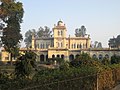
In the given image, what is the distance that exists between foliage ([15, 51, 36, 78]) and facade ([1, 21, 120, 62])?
70029mm

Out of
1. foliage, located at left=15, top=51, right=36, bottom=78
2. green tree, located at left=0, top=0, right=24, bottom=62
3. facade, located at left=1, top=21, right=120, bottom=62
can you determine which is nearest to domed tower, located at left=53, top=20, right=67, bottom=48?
facade, located at left=1, top=21, right=120, bottom=62

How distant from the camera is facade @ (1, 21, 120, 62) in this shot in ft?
300

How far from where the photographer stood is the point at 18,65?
1803 cm

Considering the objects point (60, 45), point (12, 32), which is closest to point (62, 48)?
point (60, 45)

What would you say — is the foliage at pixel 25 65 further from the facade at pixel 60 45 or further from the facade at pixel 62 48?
the facade at pixel 60 45

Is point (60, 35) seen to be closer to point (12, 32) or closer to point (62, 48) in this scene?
point (62, 48)

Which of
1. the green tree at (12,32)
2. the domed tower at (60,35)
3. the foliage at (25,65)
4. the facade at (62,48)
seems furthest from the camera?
the domed tower at (60,35)

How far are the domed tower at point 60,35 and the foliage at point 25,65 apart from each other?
255ft

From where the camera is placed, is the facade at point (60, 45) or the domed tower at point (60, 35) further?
the domed tower at point (60, 35)

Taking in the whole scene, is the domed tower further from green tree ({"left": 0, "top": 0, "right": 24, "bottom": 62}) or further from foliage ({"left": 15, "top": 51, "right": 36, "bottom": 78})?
foliage ({"left": 15, "top": 51, "right": 36, "bottom": 78})

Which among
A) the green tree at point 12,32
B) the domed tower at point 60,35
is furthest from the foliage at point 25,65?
the domed tower at point 60,35

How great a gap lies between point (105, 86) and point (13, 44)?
46.8m

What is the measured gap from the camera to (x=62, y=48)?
304 feet

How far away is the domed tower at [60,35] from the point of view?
3804 inches
